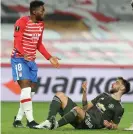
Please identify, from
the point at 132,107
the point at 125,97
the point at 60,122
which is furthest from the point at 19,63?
the point at 125,97

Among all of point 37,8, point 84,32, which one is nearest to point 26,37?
point 37,8

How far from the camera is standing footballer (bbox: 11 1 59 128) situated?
9.95 m

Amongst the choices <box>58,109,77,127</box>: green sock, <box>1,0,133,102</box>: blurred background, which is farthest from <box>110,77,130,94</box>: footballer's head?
<box>1,0,133,102</box>: blurred background


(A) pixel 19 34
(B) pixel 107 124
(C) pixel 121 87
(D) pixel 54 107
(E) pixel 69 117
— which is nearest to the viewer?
(E) pixel 69 117

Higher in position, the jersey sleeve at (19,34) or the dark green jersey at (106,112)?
the jersey sleeve at (19,34)

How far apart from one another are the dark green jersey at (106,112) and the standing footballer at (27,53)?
76 cm

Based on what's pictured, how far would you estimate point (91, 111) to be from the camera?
382 inches

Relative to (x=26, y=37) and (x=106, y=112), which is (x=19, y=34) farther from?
(x=106, y=112)

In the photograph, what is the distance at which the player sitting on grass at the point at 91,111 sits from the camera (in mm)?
9477

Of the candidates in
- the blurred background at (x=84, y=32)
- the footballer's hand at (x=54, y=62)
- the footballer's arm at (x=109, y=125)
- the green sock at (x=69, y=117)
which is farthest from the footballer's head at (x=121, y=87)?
the blurred background at (x=84, y=32)

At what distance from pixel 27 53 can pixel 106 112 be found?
1.28 metres

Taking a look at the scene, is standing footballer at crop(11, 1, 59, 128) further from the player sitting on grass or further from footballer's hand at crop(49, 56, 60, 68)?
the player sitting on grass

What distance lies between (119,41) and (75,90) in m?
2.89

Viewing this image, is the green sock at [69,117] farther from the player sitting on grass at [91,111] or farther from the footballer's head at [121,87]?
the footballer's head at [121,87]
